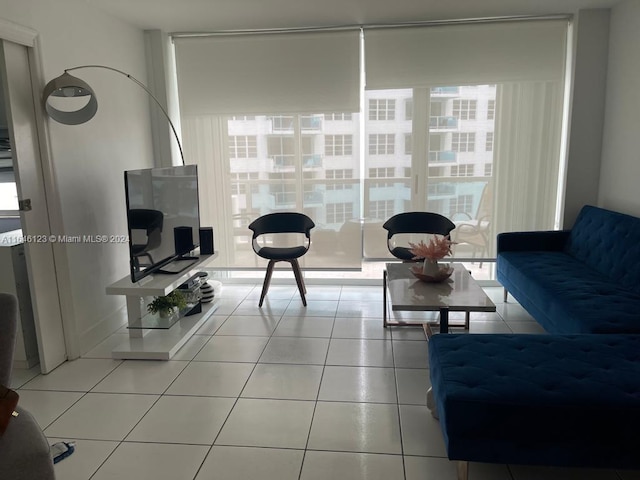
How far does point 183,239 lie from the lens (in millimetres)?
4199

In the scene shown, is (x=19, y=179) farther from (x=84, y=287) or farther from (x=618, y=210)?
(x=618, y=210)

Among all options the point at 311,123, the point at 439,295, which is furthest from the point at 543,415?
the point at 311,123

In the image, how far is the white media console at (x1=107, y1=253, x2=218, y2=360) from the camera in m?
3.50

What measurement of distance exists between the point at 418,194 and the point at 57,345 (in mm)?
3506

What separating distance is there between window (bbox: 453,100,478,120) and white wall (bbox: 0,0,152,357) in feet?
10.3

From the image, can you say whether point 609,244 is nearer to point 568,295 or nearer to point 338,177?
point 568,295

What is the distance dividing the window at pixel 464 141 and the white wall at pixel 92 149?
3130 mm

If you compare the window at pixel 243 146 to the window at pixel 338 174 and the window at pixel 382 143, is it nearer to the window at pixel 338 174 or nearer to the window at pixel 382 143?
the window at pixel 338 174

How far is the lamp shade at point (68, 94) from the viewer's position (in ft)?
10.2

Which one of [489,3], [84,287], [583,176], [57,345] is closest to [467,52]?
[489,3]

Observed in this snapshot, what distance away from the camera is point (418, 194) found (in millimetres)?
4906

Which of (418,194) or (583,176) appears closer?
(583,176)

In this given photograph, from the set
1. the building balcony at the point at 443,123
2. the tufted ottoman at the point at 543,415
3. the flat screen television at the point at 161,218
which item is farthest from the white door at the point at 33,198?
the building balcony at the point at 443,123

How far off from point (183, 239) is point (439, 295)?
229 centimetres
